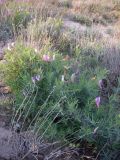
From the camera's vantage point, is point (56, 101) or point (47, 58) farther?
point (47, 58)

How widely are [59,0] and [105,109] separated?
606cm

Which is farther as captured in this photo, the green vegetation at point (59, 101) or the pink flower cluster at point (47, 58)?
the pink flower cluster at point (47, 58)

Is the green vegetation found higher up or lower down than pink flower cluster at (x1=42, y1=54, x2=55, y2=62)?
lower down

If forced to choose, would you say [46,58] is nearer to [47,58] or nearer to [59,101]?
[47,58]

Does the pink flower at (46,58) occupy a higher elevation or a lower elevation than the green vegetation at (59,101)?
higher

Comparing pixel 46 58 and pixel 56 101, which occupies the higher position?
pixel 46 58

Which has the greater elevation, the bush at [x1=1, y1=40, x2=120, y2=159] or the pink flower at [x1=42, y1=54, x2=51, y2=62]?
the pink flower at [x1=42, y1=54, x2=51, y2=62]

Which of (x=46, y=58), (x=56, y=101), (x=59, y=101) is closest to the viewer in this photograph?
(x=59, y=101)

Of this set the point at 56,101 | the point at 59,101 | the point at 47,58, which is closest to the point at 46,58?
the point at 47,58

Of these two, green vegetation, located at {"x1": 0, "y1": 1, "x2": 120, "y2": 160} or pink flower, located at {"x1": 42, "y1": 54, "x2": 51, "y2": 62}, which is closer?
green vegetation, located at {"x1": 0, "y1": 1, "x2": 120, "y2": 160}

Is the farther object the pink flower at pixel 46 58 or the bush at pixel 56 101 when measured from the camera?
the pink flower at pixel 46 58

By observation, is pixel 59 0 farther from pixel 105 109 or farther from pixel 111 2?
pixel 105 109

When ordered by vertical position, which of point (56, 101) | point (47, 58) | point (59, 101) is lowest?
point (56, 101)

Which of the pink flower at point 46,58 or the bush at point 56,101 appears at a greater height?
the pink flower at point 46,58
